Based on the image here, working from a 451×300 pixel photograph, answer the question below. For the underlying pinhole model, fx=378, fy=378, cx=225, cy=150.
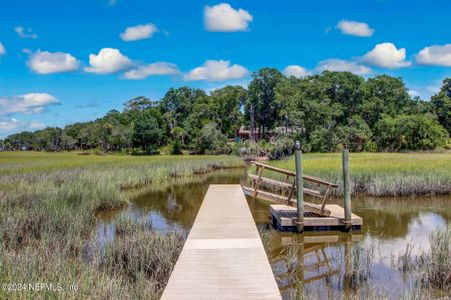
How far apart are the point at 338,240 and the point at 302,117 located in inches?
1718

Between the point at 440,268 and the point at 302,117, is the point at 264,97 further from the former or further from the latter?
the point at 440,268

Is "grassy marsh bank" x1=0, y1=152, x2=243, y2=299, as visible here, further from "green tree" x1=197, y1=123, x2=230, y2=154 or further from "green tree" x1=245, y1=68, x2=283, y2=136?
"green tree" x1=245, y1=68, x2=283, y2=136

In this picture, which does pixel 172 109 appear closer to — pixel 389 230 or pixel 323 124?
pixel 323 124

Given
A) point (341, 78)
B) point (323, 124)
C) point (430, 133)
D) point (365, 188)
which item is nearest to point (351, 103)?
point (341, 78)

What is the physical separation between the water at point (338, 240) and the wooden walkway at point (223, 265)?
922mm

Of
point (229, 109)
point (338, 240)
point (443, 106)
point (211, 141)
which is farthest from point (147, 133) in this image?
point (338, 240)

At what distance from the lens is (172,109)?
75.5 metres

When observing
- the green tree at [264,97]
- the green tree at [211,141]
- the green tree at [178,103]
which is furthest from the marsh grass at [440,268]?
the green tree at [178,103]

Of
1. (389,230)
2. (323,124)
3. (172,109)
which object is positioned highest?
(172,109)

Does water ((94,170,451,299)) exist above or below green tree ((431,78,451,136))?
below

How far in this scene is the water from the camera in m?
7.57

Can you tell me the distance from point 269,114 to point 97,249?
59.2m

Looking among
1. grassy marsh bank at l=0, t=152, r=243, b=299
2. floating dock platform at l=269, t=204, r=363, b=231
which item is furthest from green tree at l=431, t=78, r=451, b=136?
grassy marsh bank at l=0, t=152, r=243, b=299

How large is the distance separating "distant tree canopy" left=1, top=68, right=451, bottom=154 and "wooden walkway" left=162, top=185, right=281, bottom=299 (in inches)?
1637
